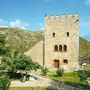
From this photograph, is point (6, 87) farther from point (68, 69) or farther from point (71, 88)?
point (68, 69)

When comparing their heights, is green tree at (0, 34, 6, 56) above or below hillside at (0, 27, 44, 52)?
Answer: below

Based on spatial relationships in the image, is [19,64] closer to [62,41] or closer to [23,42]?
[62,41]

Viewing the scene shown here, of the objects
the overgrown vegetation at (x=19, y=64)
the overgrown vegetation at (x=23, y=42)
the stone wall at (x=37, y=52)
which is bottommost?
the overgrown vegetation at (x=19, y=64)

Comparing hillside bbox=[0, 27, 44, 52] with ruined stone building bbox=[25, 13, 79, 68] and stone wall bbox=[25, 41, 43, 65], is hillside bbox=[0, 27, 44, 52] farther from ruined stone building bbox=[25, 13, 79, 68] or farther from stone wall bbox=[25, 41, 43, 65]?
ruined stone building bbox=[25, 13, 79, 68]

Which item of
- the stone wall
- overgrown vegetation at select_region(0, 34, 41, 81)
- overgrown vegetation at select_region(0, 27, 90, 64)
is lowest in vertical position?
overgrown vegetation at select_region(0, 34, 41, 81)

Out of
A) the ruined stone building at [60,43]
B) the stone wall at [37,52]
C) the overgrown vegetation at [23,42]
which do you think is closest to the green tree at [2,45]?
the stone wall at [37,52]

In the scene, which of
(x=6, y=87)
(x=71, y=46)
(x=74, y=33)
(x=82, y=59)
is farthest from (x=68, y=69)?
(x=6, y=87)

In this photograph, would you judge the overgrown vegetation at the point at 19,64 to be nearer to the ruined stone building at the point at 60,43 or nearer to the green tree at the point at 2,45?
the green tree at the point at 2,45

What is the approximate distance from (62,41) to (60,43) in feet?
1.72

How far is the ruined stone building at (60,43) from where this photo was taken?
70.3ft

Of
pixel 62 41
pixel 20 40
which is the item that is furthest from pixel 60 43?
pixel 20 40

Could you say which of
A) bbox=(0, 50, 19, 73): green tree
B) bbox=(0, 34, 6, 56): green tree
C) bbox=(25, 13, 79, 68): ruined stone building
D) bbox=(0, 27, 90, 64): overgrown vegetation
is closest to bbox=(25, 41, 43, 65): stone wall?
bbox=(25, 13, 79, 68): ruined stone building

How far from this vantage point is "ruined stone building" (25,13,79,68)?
21.4m

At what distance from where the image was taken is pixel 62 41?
853 inches
